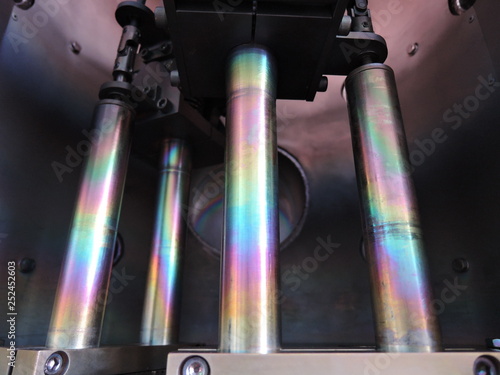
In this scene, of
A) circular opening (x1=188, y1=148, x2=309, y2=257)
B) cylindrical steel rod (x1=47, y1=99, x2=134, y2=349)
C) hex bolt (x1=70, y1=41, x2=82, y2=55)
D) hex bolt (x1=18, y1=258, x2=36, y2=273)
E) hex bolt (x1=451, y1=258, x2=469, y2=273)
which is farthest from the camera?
circular opening (x1=188, y1=148, x2=309, y2=257)

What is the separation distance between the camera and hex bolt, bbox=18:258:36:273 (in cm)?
177

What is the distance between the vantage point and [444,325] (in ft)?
6.35

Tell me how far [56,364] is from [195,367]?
549 millimetres

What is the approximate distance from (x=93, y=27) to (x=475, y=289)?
110 inches

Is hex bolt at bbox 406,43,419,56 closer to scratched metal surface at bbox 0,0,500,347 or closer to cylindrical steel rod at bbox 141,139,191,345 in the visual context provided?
scratched metal surface at bbox 0,0,500,347

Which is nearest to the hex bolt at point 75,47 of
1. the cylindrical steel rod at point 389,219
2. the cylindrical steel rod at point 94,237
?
the cylindrical steel rod at point 94,237

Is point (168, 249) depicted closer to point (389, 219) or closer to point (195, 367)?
point (195, 367)

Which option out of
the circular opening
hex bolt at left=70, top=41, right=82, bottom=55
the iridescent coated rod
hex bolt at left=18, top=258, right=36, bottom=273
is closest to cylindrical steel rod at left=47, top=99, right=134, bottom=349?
hex bolt at left=18, top=258, right=36, bottom=273

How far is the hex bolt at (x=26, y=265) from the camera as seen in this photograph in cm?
177

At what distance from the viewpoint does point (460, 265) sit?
1900 mm

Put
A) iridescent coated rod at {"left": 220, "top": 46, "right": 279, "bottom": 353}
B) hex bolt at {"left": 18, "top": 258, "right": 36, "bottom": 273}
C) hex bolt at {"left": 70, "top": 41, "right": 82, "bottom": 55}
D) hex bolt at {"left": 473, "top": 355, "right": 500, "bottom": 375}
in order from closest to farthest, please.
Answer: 1. hex bolt at {"left": 473, "top": 355, "right": 500, "bottom": 375}
2. iridescent coated rod at {"left": 220, "top": 46, "right": 279, "bottom": 353}
3. hex bolt at {"left": 18, "top": 258, "right": 36, "bottom": 273}
4. hex bolt at {"left": 70, "top": 41, "right": 82, "bottom": 55}

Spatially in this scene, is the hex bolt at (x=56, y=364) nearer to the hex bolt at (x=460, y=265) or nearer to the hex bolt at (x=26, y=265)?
the hex bolt at (x=26, y=265)

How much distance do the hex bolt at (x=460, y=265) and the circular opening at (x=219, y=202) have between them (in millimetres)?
953

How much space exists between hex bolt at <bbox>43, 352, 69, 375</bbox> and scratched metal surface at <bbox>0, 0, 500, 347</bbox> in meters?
0.70
